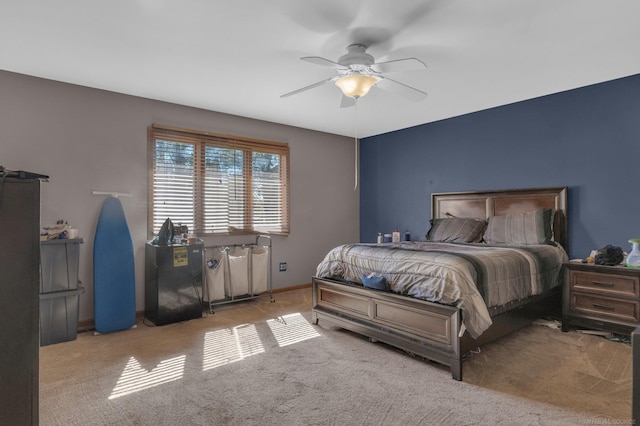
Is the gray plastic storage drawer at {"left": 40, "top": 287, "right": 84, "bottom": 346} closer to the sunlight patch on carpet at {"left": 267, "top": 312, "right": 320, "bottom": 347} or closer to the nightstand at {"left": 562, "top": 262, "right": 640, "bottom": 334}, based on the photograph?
the sunlight patch on carpet at {"left": 267, "top": 312, "right": 320, "bottom": 347}

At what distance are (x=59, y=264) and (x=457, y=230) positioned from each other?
13.8 feet

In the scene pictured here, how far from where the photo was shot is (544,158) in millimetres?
4051

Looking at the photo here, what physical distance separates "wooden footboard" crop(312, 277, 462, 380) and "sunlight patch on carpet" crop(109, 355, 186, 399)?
140 centimetres

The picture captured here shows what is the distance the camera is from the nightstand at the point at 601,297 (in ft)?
9.89

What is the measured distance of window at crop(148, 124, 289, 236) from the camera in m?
4.07

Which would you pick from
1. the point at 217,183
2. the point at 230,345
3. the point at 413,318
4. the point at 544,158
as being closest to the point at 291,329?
the point at 230,345

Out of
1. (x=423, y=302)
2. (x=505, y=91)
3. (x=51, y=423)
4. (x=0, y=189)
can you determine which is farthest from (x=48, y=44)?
(x=505, y=91)

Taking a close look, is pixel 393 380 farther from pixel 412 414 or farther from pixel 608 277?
pixel 608 277

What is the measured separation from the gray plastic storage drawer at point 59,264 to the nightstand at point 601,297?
15.0 ft

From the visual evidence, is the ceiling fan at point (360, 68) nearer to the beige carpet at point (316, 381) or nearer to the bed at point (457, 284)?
the bed at point (457, 284)

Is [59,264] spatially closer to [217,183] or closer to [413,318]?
[217,183]

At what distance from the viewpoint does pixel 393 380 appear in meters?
2.42

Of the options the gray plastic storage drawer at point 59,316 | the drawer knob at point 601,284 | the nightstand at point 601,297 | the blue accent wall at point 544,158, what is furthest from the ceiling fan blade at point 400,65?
the gray plastic storage drawer at point 59,316

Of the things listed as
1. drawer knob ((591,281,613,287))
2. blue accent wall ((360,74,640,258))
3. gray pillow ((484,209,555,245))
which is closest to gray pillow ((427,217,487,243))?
gray pillow ((484,209,555,245))
